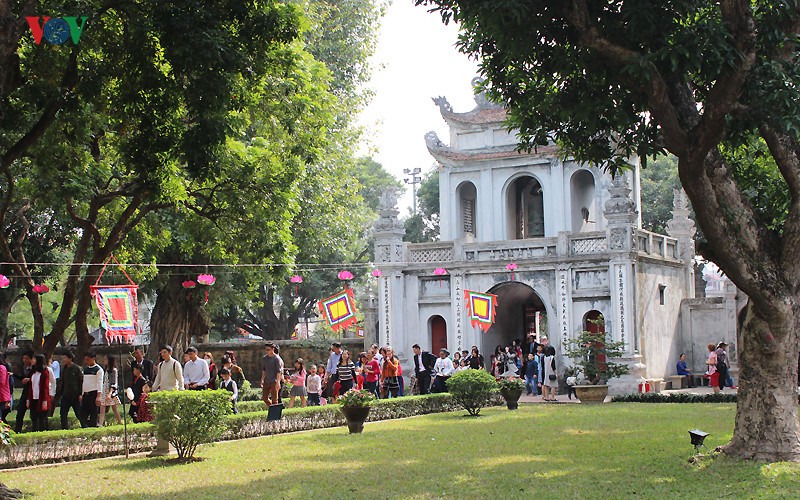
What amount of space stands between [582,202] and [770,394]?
854 inches

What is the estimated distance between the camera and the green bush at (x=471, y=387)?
67.1 feet

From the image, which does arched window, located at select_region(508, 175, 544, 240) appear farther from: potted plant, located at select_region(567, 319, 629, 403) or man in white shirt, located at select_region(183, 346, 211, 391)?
man in white shirt, located at select_region(183, 346, 211, 391)

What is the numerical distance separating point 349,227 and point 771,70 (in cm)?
2083

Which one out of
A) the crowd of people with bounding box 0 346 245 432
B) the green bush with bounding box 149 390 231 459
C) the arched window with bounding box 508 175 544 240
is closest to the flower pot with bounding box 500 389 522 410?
the crowd of people with bounding box 0 346 245 432

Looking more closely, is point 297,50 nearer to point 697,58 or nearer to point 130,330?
point 130,330

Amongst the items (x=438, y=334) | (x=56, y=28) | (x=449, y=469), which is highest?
(x=56, y=28)

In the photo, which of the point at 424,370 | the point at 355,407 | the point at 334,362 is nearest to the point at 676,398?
the point at 424,370

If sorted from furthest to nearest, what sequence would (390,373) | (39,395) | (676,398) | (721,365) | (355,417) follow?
1. (721,365)
2. (676,398)
3. (390,373)
4. (355,417)
5. (39,395)

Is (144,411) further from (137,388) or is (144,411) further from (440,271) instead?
(440,271)

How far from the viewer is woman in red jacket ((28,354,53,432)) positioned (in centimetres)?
1669

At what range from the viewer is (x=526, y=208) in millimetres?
34219

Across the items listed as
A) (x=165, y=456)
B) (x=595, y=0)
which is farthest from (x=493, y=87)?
(x=165, y=456)

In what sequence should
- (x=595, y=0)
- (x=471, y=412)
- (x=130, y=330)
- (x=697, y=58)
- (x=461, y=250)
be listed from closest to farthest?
(x=697, y=58), (x=595, y=0), (x=130, y=330), (x=471, y=412), (x=461, y=250)

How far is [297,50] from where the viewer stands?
16.6 m
